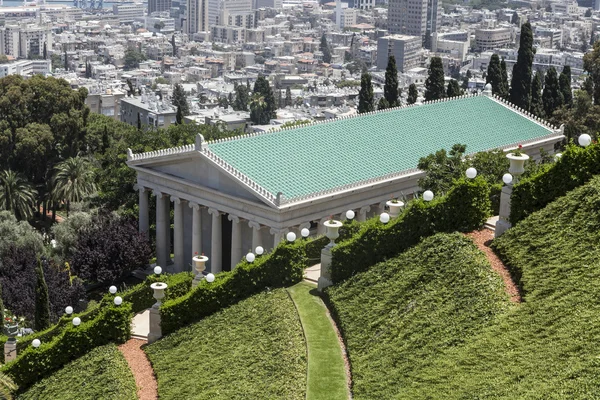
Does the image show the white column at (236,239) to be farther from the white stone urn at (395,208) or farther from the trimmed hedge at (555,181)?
the trimmed hedge at (555,181)

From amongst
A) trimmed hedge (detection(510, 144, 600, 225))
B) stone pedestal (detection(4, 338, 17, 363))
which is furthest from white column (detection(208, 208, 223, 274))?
trimmed hedge (detection(510, 144, 600, 225))

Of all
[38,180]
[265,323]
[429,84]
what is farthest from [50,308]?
[429,84]

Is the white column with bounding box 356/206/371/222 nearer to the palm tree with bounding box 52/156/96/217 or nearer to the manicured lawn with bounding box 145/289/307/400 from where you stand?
the manicured lawn with bounding box 145/289/307/400

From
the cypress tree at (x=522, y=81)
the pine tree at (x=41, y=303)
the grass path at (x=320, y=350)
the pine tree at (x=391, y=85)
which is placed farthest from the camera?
the pine tree at (x=391, y=85)

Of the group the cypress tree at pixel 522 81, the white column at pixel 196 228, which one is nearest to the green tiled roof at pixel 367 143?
the white column at pixel 196 228

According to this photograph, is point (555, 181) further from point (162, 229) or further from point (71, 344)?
point (162, 229)

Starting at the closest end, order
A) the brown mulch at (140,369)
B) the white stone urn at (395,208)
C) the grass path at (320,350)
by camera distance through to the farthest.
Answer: the grass path at (320,350)
the brown mulch at (140,369)
the white stone urn at (395,208)
